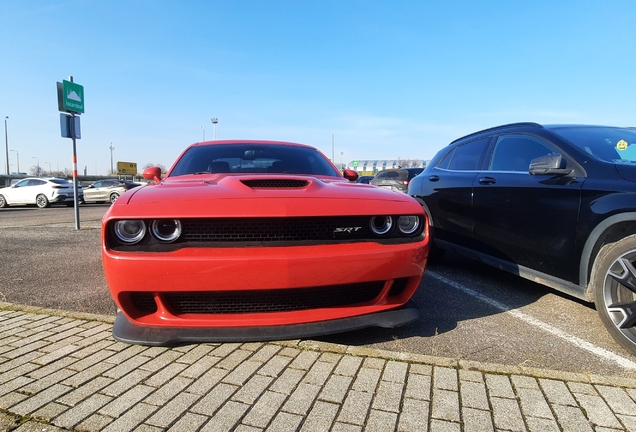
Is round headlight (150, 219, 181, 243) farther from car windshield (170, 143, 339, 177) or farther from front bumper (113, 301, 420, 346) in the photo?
car windshield (170, 143, 339, 177)

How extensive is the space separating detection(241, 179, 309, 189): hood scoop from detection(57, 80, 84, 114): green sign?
7.22m

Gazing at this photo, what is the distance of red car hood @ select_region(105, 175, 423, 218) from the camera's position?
2041mm

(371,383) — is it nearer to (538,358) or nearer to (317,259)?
(317,259)

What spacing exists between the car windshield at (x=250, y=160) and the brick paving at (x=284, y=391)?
5.41ft

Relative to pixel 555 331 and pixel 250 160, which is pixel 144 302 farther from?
pixel 555 331

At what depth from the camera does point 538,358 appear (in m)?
2.23

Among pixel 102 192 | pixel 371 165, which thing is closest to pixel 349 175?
pixel 102 192

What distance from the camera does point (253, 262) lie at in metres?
1.98

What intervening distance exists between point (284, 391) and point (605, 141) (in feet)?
10.1

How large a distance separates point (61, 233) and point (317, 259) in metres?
7.36

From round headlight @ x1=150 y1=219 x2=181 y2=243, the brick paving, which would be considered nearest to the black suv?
the brick paving

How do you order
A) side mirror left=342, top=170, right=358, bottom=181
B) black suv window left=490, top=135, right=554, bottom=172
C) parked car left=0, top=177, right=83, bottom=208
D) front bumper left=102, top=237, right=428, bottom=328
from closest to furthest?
front bumper left=102, top=237, right=428, bottom=328 < black suv window left=490, top=135, right=554, bottom=172 < side mirror left=342, top=170, right=358, bottom=181 < parked car left=0, top=177, right=83, bottom=208

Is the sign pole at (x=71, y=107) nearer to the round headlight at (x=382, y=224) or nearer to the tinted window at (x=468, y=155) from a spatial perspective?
the tinted window at (x=468, y=155)

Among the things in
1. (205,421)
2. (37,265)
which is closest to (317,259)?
(205,421)
